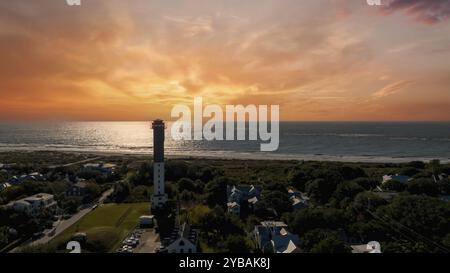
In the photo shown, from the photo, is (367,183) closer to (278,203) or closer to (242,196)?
(278,203)

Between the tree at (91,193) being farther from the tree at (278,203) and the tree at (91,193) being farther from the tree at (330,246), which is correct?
the tree at (330,246)

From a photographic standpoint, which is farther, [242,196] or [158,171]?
[242,196]

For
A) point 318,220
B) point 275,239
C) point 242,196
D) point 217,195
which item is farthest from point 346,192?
point 275,239

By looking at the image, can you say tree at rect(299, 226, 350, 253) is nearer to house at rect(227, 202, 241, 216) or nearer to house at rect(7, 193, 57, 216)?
house at rect(227, 202, 241, 216)

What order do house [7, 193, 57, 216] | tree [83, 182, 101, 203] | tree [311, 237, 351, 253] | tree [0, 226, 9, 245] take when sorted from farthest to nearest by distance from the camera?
tree [83, 182, 101, 203] → house [7, 193, 57, 216] → tree [0, 226, 9, 245] → tree [311, 237, 351, 253]

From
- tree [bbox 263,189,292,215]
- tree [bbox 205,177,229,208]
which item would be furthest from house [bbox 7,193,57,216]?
tree [bbox 263,189,292,215]

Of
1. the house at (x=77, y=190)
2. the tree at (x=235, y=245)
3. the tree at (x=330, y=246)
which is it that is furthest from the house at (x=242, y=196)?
the house at (x=77, y=190)
